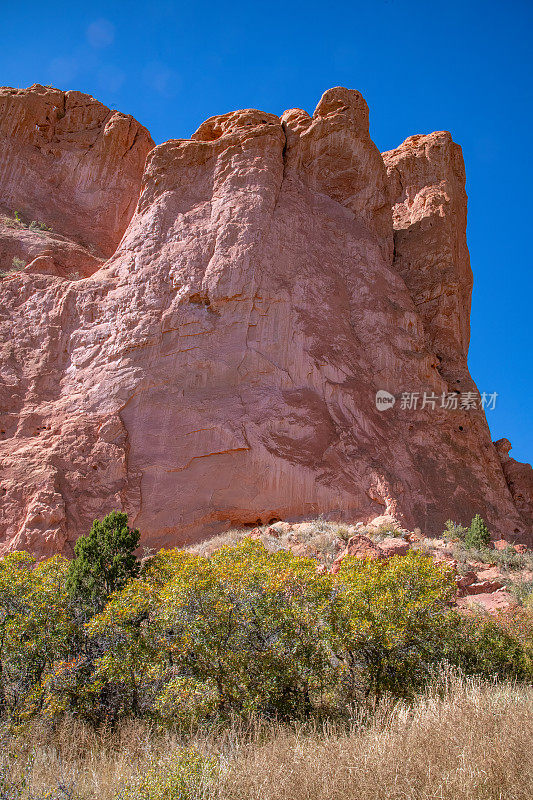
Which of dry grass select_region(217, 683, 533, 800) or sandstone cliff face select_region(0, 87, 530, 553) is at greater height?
sandstone cliff face select_region(0, 87, 530, 553)

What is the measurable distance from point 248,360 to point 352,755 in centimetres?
1644

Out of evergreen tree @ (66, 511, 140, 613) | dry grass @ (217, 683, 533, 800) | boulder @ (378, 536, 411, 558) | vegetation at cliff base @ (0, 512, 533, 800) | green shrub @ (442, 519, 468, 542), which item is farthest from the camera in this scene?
green shrub @ (442, 519, 468, 542)

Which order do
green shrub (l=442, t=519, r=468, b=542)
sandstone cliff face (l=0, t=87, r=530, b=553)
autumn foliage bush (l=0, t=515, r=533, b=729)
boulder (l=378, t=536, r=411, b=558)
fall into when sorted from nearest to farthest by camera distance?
autumn foliage bush (l=0, t=515, r=533, b=729) < boulder (l=378, t=536, r=411, b=558) < green shrub (l=442, t=519, r=468, b=542) < sandstone cliff face (l=0, t=87, r=530, b=553)

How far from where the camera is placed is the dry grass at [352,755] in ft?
18.9

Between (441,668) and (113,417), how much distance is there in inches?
578

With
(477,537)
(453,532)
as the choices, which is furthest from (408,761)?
(453,532)

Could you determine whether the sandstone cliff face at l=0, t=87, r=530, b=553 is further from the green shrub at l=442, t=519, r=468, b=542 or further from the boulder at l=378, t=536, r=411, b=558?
the boulder at l=378, t=536, r=411, b=558

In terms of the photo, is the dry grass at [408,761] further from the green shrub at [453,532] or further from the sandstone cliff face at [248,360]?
the sandstone cliff face at [248,360]

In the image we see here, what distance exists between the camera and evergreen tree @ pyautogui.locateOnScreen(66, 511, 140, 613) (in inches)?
422

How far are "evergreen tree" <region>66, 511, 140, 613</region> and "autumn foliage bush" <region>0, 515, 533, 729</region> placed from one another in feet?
2.21

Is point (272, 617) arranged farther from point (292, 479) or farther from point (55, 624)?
point (292, 479)

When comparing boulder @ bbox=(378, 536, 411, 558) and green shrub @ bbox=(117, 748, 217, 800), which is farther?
boulder @ bbox=(378, 536, 411, 558)

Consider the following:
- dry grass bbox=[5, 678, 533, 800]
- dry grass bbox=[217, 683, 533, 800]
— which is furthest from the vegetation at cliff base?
dry grass bbox=[217, 683, 533, 800]

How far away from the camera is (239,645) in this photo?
345 inches
